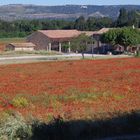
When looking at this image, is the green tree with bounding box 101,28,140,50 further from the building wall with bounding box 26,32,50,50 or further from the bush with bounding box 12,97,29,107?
the bush with bounding box 12,97,29,107

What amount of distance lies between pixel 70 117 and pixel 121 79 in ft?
63.5

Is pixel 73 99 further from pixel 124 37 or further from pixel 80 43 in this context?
pixel 80 43

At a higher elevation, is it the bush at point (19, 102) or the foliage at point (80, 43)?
the bush at point (19, 102)

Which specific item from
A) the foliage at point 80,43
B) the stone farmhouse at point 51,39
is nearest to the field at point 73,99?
the foliage at point 80,43

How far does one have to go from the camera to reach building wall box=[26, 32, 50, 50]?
117088 mm

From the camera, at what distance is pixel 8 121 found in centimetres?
1284

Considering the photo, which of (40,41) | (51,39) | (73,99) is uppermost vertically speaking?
(73,99)

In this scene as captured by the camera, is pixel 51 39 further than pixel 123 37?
Yes

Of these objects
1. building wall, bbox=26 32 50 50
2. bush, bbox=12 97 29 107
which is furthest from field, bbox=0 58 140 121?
building wall, bbox=26 32 50 50

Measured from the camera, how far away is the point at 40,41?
4668 inches

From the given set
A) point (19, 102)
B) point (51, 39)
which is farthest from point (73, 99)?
point (51, 39)

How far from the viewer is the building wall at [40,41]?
11709 centimetres

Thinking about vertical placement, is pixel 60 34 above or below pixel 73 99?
below

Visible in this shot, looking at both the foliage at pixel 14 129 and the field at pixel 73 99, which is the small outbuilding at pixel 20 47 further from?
the foliage at pixel 14 129
